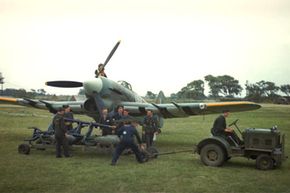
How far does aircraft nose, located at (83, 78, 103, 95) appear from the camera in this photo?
13.8m

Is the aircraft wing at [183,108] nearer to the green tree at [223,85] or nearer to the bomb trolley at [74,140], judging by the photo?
the bomb trolley at [74,140]

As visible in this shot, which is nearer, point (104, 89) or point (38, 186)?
point (38, 186)

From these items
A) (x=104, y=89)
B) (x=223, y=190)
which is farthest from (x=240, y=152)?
(x=104, y=89)

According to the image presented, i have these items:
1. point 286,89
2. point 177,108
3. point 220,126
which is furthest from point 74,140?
point 286,89

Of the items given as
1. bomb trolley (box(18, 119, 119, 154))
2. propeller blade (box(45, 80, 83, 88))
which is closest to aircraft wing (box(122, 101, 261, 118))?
propeller blade (box(45, 80, 83, 88))

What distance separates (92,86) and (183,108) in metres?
4.06

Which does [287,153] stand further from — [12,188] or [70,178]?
[12,188]

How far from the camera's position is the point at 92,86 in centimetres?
1381

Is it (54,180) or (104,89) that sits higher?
(104,89)

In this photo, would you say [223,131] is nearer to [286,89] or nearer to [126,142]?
[126,142]

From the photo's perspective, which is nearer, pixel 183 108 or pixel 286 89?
pixel 183 108

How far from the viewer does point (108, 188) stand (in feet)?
24.4

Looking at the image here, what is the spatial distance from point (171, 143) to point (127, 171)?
7.17m

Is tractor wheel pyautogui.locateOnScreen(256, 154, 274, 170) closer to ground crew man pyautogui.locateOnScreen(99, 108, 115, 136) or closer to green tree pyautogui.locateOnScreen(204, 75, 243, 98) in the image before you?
ground crew man pyautogui.locateOnScreen(99, 108, 115, 136)
